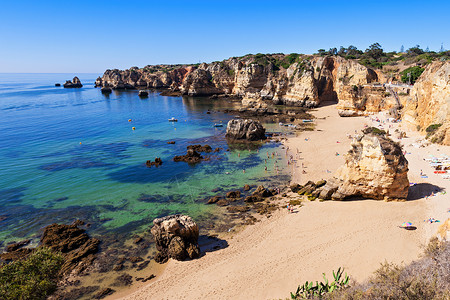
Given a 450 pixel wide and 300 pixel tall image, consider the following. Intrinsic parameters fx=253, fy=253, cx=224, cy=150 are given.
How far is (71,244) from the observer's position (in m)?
18.2

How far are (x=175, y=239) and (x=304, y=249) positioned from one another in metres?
8.47

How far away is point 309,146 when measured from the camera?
125ft

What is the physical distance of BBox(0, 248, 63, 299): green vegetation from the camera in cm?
990

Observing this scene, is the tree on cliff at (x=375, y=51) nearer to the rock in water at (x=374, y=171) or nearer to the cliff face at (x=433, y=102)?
the cliff face at (x=433, y=102)

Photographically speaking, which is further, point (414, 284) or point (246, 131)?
point (246, 131)

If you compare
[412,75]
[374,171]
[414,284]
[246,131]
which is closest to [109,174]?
[246,131]

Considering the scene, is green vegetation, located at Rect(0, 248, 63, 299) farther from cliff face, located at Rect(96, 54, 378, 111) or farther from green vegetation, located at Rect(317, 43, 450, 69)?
green vegetation, located at Rect(317, 43, 450, 69)

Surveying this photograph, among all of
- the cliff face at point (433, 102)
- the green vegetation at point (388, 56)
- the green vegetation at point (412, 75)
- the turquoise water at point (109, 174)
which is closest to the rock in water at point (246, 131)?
the turquoise water at point (109, 174)

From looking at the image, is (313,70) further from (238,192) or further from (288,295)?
(288,295)

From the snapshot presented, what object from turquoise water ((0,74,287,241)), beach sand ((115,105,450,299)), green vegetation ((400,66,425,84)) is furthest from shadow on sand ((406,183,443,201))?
green vegetation ((400,66,425,84))

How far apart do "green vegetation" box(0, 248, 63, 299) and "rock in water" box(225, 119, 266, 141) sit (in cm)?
3348

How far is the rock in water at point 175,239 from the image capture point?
1667 centimetres

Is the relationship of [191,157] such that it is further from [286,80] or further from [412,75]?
[412,75]

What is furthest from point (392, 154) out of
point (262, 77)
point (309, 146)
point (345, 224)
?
point (262, 77)
